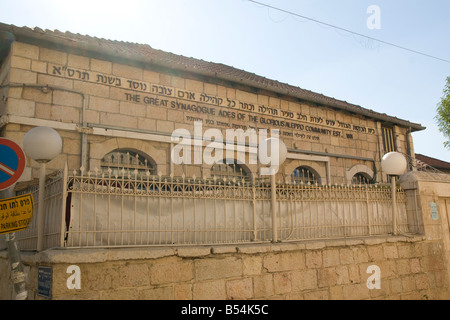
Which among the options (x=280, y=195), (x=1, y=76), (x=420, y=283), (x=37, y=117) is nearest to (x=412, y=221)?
(x=420, y=283)

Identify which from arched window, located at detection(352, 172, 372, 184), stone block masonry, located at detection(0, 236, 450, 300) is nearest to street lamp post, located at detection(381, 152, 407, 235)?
stone block masonry, located at detection(0, 236, 450, 300)

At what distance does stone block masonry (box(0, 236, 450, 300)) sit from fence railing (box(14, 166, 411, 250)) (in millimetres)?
312

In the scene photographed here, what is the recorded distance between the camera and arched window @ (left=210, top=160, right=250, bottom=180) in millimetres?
9968

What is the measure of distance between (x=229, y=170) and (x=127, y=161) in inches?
109

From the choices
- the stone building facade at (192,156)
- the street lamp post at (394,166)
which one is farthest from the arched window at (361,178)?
the street lamp post at (394,166)

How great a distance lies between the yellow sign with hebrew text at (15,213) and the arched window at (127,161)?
430cm

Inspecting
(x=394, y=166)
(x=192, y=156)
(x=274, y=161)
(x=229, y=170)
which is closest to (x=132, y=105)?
(x=192, y=156)

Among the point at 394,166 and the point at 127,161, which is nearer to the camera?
the point at 394,166

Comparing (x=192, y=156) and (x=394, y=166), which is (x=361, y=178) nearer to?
(x=394, y=166)

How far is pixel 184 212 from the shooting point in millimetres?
5070

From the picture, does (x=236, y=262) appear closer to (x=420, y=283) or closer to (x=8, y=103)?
(x=420, y=283)

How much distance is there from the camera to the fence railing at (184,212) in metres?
4.43
